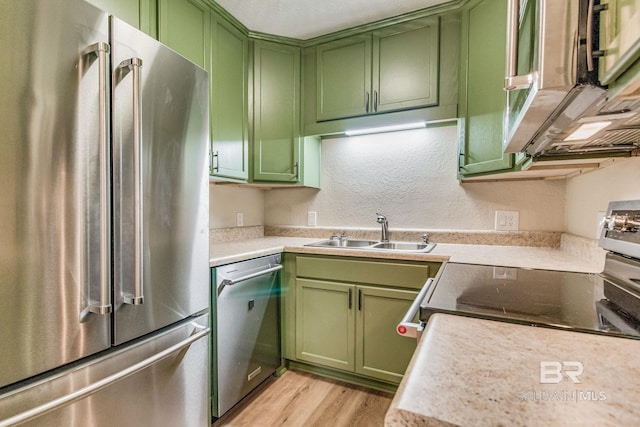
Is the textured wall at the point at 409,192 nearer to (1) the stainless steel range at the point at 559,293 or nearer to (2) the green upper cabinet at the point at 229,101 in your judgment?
(2) the green upper cabinet at the point at 229,101

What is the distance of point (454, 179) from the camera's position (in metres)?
2.14

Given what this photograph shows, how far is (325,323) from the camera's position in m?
1.91

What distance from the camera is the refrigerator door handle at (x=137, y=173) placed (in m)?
0.93

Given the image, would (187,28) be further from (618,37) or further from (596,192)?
(596,192)

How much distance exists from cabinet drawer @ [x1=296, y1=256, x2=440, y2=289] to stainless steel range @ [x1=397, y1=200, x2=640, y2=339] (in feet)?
1.35

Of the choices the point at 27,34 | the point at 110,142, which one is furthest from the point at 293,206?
the point at 27,34

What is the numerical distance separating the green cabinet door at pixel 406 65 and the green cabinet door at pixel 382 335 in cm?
121

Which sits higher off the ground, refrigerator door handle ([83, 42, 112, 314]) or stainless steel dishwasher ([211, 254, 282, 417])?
refrigerator door handle ([83, 42, 112, 314])

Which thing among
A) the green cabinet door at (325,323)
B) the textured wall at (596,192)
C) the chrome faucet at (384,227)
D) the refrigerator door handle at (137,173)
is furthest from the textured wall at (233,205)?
the textured wall at (596,192)

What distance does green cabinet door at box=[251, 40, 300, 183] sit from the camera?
82.7 inches

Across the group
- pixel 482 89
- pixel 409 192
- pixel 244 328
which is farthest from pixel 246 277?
pixel 482 89

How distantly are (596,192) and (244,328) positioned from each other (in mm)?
1876

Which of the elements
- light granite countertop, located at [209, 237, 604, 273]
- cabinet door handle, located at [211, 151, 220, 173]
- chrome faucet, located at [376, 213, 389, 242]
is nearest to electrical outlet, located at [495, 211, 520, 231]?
light granite countertop, located at [209, 237, 604, 273]

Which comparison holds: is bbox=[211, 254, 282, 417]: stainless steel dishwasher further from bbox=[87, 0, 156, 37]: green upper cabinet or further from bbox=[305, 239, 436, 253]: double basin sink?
bbox=[87, 0, 156, 37]: green upper cabinet
